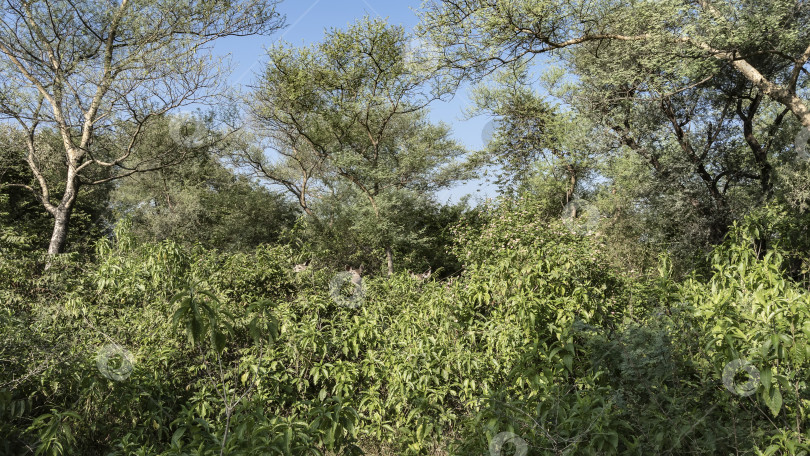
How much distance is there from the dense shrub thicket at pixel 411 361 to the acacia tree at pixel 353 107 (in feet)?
16.8

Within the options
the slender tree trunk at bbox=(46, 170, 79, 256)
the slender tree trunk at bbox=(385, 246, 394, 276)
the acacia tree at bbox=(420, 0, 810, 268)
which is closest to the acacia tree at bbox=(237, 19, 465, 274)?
the slender tree trunk at bbox=(385, 246, 394, 276)

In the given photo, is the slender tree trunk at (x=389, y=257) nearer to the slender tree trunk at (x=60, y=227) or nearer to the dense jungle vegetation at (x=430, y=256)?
the dense jungle vegetation at (x=430, y=256)

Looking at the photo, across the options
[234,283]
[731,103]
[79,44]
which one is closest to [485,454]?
[234,283]

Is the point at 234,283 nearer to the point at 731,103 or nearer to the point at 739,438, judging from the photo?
the point at 739,438

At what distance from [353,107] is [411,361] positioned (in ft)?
30.2

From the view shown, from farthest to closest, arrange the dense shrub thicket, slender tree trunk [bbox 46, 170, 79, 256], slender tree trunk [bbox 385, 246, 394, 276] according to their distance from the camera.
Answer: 1. slender tree trunk [bbox 385, 246, 394, 276]
2. slender tree trunk [bbox 46, 170, 79, 256]
3. the dense shrub thicket

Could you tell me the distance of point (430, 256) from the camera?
42.2 feet

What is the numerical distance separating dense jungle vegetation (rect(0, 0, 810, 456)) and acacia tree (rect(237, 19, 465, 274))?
0.25 feet

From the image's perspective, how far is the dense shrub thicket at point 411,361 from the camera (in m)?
2.72

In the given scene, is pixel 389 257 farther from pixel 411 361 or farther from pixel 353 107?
pixel 411 361

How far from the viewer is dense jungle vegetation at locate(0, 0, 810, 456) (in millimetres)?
3000

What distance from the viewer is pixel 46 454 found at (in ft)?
9.77

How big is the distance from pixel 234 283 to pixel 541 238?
3441 mm

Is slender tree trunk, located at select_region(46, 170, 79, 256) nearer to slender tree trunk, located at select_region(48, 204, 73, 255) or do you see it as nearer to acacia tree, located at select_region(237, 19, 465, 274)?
slender tree trunk, located at select_region(48, 204, 73, 255)
